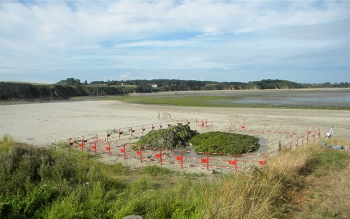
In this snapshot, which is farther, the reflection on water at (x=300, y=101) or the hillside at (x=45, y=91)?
the hillside at (x=45, y=91)

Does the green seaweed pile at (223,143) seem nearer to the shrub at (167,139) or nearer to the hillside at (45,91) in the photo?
the shrub at (167,139)

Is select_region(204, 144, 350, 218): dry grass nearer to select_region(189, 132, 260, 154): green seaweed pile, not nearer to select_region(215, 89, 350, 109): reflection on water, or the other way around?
select_region(189, 132, 260, 154): green seaweed pile

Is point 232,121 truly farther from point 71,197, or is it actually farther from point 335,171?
point 71,197

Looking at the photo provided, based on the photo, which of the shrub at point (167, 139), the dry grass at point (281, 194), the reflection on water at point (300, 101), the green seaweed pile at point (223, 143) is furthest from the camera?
the reflection on water at point (300, 101)

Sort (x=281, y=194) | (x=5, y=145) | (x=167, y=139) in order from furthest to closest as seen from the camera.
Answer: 1. (x=167, y=139)
2. (x=5, y=145)
3. (x=281, y=194)

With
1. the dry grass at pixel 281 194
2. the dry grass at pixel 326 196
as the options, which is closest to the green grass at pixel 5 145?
the dry grass at pixel 281 194

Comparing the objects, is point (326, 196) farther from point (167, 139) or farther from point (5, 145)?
point (5, 145)

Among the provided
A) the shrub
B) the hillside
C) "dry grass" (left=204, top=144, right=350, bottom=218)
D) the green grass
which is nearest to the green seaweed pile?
the shrub

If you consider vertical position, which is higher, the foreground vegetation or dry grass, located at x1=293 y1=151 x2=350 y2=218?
the foreground vegetation

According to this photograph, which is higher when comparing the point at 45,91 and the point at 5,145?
the point at 45,91

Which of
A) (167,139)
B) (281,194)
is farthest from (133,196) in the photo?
(167,139)

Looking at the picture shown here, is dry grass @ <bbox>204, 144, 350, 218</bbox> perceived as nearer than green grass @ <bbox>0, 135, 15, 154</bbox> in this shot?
Yes

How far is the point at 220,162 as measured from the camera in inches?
546

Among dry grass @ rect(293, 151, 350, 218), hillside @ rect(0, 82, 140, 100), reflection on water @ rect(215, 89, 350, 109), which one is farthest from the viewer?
hillside @ rect(0, 82, 140, 100)
